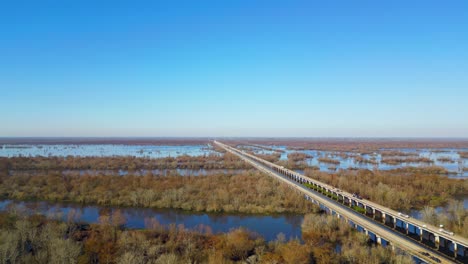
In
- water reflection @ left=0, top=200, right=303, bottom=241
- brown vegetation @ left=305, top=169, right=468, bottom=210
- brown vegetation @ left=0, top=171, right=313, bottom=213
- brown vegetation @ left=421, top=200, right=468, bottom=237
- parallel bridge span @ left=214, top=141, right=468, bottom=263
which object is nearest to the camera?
parallel bridge span @ left=214, top=141, right=468, bottom=263

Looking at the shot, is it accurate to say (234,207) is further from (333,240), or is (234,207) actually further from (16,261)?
(16,261)

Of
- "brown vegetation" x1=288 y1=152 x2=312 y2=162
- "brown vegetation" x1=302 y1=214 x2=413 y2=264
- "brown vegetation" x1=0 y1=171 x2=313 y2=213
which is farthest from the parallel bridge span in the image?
"brown vegetation" x1=288 y1=152 x2=312 y2=162

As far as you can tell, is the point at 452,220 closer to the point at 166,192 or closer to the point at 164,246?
the point at 164,246

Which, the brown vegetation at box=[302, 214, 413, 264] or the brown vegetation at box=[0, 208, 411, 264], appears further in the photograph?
the brown vegetation at box=[302, 214, 413, 264]

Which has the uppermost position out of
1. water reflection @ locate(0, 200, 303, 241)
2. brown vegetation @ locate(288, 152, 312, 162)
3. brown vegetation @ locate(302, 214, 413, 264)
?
brown vegetation @ locate(288, 152, 312, 162)

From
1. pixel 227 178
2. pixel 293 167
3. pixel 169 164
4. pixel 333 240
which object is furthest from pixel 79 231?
pixel 293 167

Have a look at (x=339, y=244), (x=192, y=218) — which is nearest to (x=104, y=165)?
(x=192, y=218)

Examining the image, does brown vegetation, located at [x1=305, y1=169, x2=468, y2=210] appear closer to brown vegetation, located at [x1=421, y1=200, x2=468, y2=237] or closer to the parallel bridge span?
the parallel bridge span
